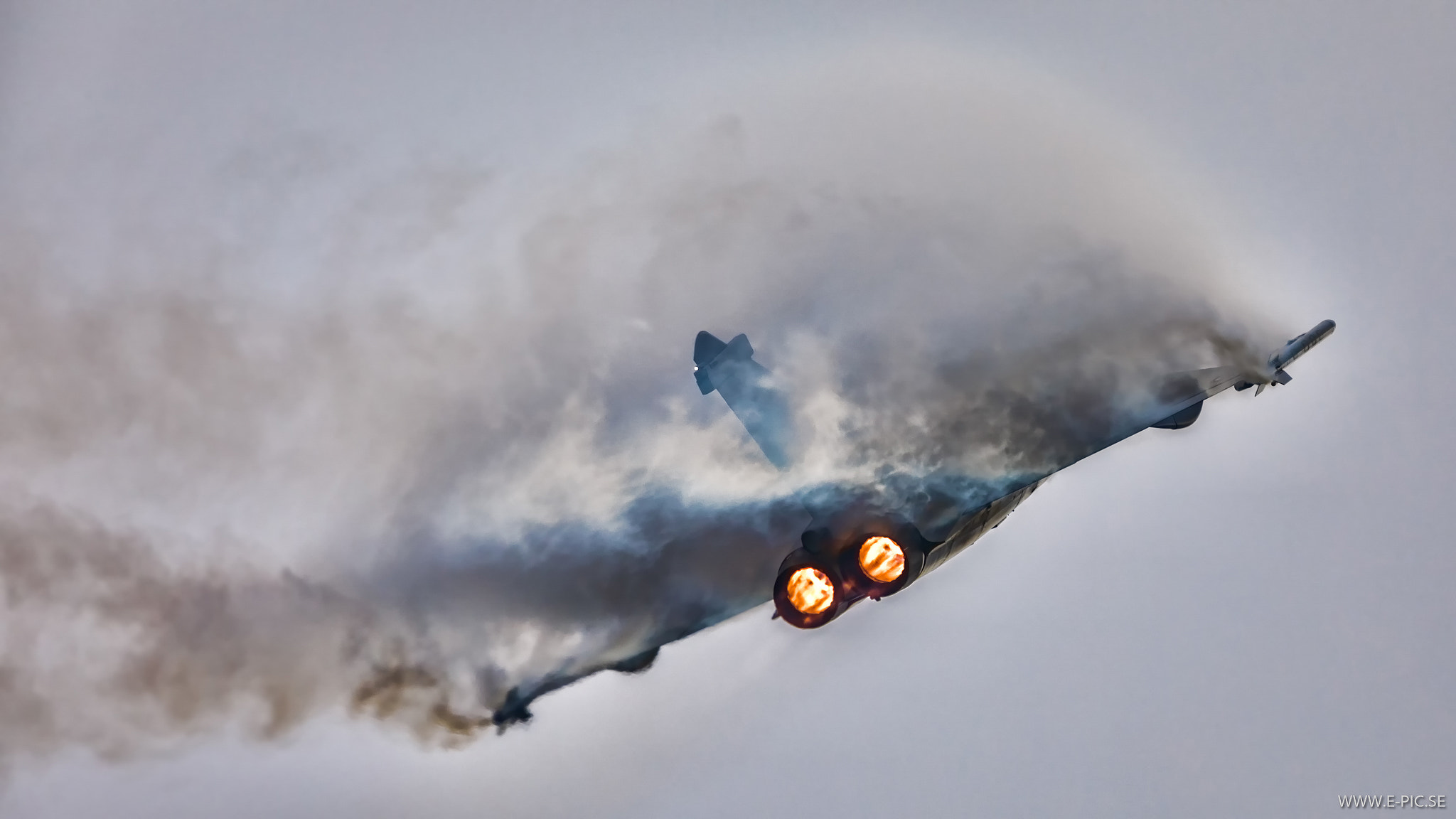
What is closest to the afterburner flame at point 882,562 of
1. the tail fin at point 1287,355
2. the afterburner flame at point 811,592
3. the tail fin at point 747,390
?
the afterburner flame at point 811,592

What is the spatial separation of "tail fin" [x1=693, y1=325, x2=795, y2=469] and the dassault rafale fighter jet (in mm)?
12

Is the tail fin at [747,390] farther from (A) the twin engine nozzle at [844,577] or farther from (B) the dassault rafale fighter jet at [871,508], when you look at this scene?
(A) the twin engine nozzle at [844,577]

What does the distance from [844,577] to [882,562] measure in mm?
408

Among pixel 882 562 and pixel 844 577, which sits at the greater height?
pixel 844 577

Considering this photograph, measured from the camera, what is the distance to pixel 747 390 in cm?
1280

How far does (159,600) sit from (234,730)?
2273mm

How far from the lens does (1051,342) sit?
14562mm

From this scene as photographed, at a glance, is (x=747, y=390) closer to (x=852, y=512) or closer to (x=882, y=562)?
(x=852, y=512)

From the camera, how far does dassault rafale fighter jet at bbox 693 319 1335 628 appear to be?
31.9 ft

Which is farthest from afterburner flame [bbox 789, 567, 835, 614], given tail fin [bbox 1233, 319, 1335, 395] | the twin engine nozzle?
tail fin [bbox 1233, 319, 1335, 395]

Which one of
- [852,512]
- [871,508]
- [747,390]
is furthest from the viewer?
[747,390]

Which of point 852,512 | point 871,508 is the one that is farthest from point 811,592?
point 871,508

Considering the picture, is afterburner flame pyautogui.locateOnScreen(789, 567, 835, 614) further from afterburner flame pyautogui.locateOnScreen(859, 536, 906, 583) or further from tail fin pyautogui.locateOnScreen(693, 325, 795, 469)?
tail fin pyautogui.locateOnScreen(693, 325, 795, 469)

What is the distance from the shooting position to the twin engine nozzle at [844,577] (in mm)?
9688
